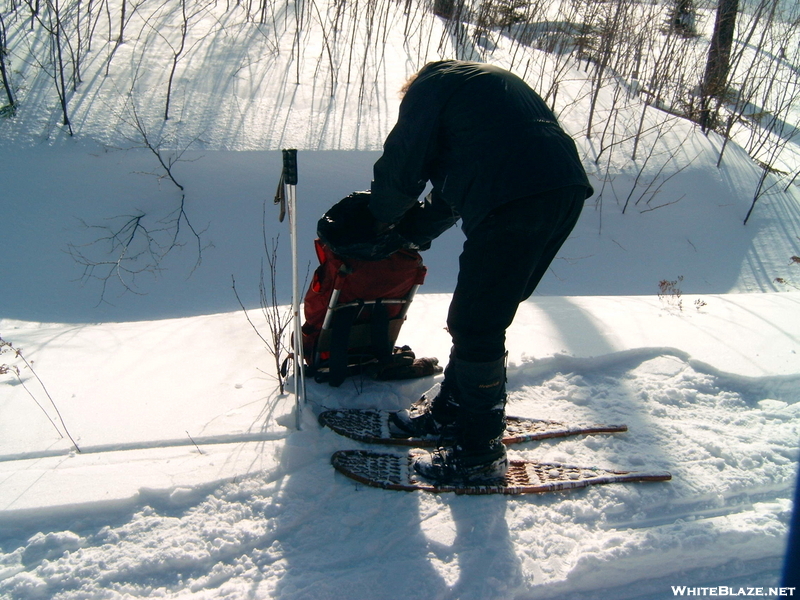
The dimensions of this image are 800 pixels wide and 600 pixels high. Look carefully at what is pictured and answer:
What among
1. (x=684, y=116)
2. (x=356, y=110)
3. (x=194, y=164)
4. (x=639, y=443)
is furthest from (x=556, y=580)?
(x=684, y=116)

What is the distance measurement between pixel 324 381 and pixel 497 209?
55.2 inches

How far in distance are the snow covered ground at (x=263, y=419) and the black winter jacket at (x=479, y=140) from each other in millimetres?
1224

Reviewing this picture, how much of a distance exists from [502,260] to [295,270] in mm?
943

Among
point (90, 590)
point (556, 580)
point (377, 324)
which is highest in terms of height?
point (377, 324)

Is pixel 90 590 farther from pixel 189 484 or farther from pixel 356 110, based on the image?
pixel 356 110

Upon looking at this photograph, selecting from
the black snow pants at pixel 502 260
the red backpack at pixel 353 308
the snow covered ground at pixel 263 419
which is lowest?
the snow covered ground at pixel 263 419

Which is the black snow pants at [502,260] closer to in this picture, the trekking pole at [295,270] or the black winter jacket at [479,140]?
the black winter jacket at [479,140]

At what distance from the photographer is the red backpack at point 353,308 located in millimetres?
2629

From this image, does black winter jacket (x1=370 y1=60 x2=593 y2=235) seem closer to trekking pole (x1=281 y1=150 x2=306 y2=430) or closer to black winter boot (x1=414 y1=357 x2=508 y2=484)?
trekking pole (x1=281 y1=150 x2=306 y2=430)

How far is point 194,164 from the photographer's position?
5.36m

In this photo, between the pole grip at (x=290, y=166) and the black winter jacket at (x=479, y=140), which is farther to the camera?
the pole grip at (x=290, y=166)

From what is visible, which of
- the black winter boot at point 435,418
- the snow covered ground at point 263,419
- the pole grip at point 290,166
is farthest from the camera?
the black winter boot at point 435,418

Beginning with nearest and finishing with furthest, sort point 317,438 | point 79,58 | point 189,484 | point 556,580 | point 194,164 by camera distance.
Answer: point 556,580, point 189,484, point 317,438, point 194,164, point 79,58

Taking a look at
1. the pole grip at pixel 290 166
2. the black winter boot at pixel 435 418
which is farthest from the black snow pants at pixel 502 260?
the pole grip at pixel 290 166
